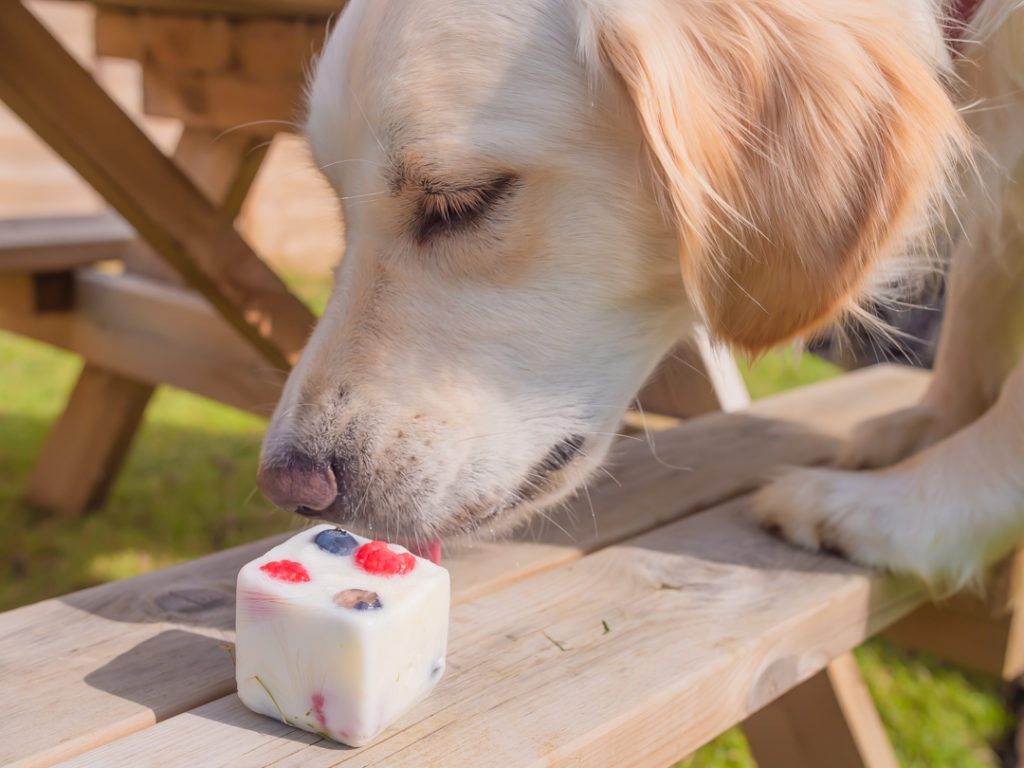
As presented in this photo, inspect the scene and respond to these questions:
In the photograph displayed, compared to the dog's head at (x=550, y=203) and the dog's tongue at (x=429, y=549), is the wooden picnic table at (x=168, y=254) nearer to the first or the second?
the dog's head at (x=550, y=203)

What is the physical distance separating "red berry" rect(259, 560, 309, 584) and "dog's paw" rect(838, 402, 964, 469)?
1.09 meters

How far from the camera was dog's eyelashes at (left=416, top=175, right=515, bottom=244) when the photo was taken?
3.46 ft

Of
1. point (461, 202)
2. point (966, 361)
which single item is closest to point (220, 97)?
point (461, 202)

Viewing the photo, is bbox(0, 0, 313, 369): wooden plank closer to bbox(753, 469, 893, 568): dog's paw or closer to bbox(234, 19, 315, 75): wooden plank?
bbox(234, 19, 315, 75): wooden plank

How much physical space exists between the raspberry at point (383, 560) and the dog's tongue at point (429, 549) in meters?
0.24

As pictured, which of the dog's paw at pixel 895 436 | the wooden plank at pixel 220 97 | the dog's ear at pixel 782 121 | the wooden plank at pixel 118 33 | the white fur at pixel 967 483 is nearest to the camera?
the dog's ear at pixel 782 121

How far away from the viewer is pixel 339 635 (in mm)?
766

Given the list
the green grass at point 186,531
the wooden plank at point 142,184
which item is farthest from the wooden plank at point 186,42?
the green grass at point 186,531

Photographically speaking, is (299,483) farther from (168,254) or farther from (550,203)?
(168,254)

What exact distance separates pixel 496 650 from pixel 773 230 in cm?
52

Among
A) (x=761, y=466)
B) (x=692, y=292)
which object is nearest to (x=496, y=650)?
(x=692, y=292)

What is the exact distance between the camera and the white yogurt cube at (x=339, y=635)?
0.77m

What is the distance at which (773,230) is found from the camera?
41.0 inches

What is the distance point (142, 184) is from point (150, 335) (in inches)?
27.0
